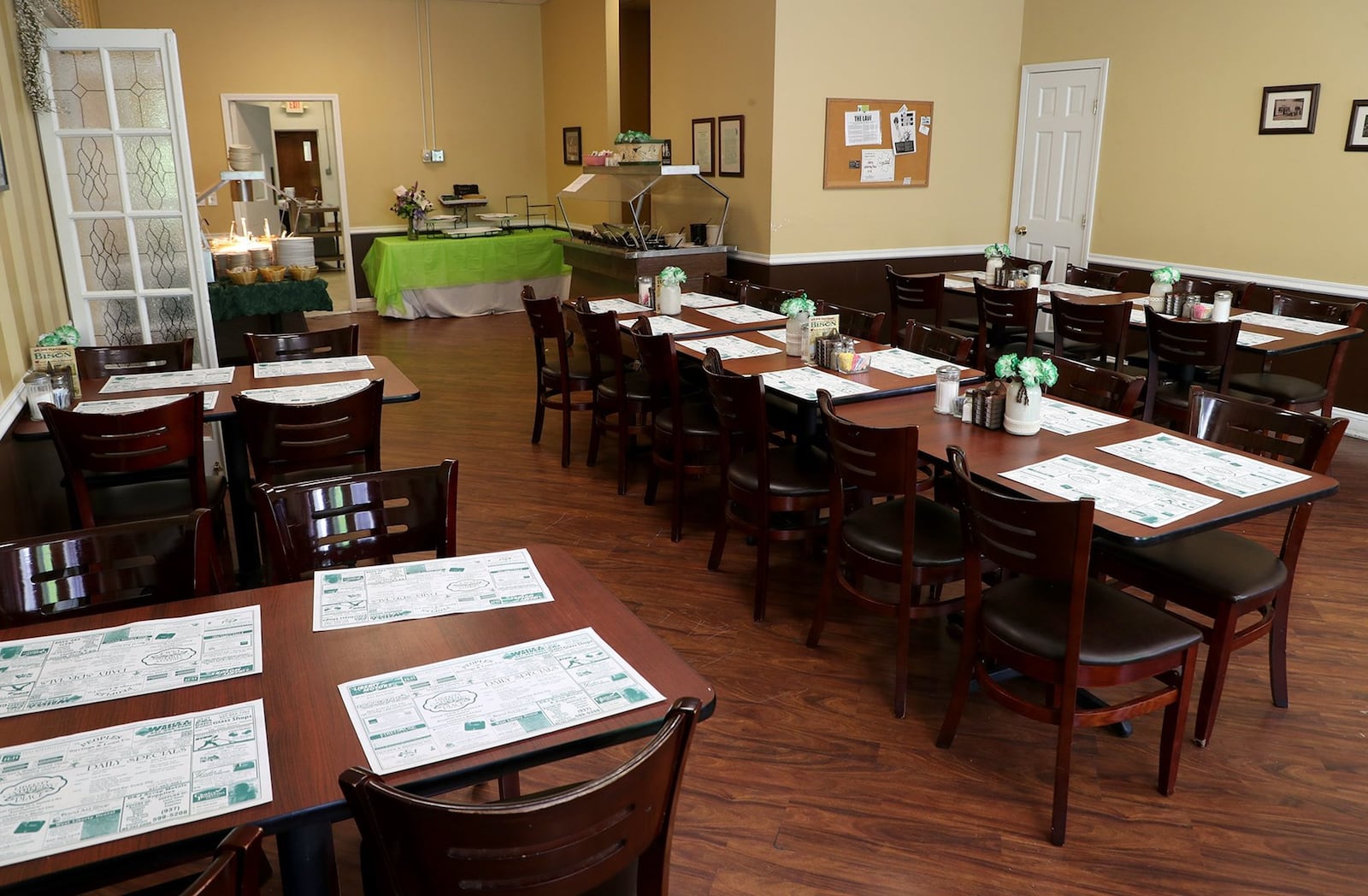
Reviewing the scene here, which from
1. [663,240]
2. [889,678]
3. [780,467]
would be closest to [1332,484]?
[889,678]

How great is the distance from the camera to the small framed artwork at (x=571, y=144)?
9.80 meters

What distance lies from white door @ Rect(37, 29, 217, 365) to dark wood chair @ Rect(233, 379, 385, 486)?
1.61 m

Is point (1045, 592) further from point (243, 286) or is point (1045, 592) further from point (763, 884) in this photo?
point (243, 286)

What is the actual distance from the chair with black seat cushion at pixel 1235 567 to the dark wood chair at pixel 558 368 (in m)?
2.74

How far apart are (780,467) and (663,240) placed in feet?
12.7

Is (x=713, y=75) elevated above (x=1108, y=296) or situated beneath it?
elevated above

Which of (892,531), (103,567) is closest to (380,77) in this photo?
(892,531)

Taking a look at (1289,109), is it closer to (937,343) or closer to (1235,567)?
(937,343)

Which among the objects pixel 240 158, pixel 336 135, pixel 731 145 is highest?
pixel 336 135

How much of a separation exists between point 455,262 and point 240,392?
20.3ft

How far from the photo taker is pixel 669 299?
191 inches

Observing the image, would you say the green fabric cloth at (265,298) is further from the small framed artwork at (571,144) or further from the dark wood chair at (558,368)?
the small framed artwork at (571,144)

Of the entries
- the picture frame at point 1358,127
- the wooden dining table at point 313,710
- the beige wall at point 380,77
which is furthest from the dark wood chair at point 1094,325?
the beige wall at point 380,77

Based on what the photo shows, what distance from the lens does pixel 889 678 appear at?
289cm
